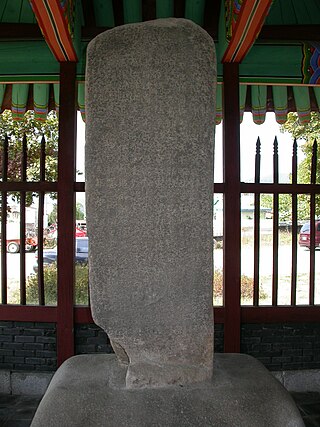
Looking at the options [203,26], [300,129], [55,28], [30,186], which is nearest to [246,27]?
[203,26]

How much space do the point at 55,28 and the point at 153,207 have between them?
65.9 inches

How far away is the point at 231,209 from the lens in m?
3.25

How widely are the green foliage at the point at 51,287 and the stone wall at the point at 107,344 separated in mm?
246

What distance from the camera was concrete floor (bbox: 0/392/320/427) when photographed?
110 inches

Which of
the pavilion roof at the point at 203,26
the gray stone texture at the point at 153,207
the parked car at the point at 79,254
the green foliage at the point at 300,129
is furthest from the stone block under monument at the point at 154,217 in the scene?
the green foliage at the point at 300,129

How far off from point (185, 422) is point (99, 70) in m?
1.56

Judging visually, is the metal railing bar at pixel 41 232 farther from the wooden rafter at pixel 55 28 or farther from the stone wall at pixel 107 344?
the wooden rafter at pixel 55 28

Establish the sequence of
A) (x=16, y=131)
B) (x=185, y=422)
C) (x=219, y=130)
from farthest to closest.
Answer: (x=16, y=131) < (x=219, y=130) < (x=185, y=422)

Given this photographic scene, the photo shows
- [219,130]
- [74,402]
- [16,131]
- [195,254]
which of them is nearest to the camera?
[74,402]

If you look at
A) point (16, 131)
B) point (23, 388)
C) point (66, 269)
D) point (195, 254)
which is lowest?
point (23, 388)

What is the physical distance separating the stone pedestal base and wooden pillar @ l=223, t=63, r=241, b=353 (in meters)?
1.34

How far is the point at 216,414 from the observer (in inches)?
61.3

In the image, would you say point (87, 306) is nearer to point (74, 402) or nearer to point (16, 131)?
point (74, 402)

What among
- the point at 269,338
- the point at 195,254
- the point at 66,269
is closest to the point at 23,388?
the point at 66,269
